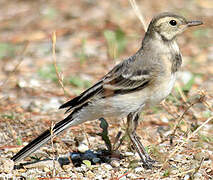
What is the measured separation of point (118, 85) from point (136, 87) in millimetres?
222

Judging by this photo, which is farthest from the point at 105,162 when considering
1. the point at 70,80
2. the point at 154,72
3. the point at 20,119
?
the point at 70,80

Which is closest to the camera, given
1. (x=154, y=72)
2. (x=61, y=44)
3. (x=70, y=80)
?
(x=154, y=72)

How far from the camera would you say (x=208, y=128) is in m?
6.64

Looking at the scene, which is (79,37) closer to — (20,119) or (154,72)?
(20,119)

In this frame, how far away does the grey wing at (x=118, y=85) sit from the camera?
5.39 m

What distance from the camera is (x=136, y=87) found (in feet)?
17.7

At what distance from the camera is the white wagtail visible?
17.4 ft

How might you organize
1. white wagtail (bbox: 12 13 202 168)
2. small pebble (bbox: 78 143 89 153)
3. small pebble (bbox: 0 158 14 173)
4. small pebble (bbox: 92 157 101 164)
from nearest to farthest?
small pebble (bbox: 0 158 14 173) → white wagtail (bbox: 12 13 202 168) → small pebble (bbox: 92 157 101 164) → small pebble (bbox: 78 143 89 153)

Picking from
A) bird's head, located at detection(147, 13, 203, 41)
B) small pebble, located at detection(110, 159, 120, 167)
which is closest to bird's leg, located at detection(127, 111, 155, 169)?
small pebble, located at detection(110, 159, 120, 167)

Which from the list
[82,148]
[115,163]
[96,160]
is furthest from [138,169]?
[82,148]

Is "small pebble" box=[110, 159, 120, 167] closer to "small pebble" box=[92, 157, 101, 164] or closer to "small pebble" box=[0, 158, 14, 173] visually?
"small pebble" box=[92, 157, 101, 164]

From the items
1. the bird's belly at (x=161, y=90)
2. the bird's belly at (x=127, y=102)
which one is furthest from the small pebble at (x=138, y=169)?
the bird's belly at (x=161, y=90)

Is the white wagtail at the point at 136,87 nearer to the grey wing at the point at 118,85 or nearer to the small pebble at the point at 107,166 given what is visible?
the grey wing at the point at 118,85

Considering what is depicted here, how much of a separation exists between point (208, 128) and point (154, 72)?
5.67ft
